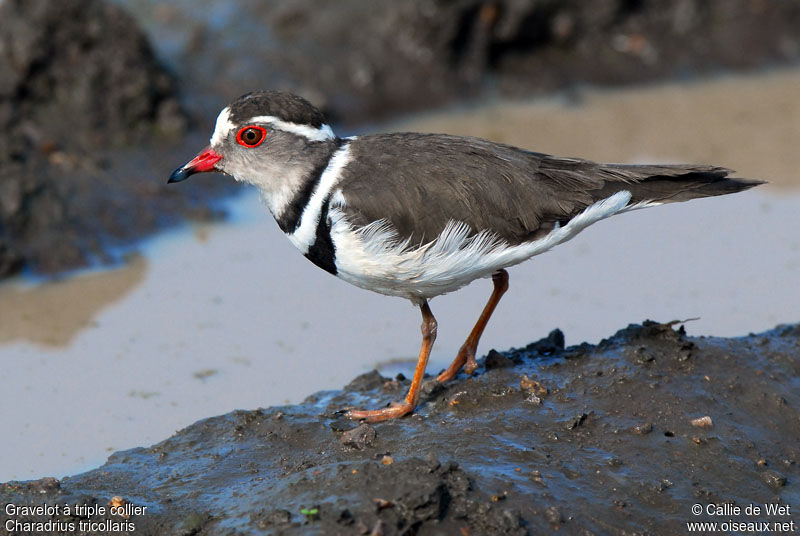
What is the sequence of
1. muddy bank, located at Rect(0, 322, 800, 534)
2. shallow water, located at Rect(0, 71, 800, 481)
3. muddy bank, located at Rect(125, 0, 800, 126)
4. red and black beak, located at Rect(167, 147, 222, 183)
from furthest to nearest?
muddy bank, located at Rect(125, 0, 800, 126)
shallow water, located at Rect(0, 71, 800, 481)
red and black beak, located at Rect(167, 147, 222, 183)
muddy bank, located at Rect(0, 322, 800, 534)

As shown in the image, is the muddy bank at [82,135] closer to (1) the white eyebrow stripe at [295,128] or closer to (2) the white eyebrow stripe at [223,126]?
(2) the white eyebrow stripe at [223,126]

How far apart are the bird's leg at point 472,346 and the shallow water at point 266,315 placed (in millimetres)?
999

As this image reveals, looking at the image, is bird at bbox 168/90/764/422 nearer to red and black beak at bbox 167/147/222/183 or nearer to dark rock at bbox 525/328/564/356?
red and black beak at bbox 167/147/222/183

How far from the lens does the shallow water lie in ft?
24.6

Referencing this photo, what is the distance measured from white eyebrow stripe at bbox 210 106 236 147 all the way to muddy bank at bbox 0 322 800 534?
5.56 ft

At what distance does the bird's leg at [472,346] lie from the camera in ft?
22.2

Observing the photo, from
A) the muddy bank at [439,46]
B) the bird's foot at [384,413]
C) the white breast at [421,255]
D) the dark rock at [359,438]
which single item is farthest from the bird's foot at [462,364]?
the muddy bank at [439,46]

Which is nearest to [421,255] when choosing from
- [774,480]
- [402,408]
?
[402,408]

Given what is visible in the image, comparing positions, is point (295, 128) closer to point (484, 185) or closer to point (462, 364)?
point (484, 185)

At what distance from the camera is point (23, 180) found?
375 inches

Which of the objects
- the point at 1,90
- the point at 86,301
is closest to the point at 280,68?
the point at 1,90

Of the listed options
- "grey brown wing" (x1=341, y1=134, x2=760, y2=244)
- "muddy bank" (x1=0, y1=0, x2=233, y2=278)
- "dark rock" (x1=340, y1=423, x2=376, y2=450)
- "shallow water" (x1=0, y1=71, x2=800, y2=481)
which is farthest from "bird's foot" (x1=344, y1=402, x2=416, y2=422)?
"muddy bank" (x1=0, y1=0, x2=233, y2=278)

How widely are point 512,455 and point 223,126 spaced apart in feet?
8.71

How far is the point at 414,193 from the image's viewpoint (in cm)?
611
